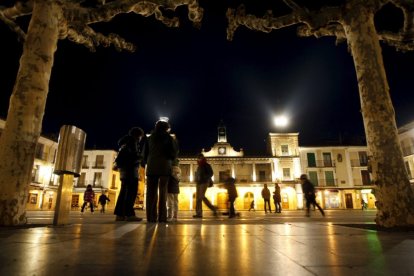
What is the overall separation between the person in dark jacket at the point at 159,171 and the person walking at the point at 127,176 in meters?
0.69

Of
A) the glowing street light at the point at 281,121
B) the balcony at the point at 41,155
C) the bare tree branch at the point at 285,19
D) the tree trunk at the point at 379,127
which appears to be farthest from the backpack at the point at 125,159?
the glowing street light at the point at 281,121

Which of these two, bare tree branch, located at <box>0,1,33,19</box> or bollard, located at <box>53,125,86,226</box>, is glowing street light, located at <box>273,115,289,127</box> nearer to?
bare tree branch, located at <box>0,1,33,19</box>

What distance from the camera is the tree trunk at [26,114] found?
3.90 m

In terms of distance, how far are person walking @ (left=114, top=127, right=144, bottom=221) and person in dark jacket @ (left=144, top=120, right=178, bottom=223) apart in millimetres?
693

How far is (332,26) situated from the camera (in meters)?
6.10

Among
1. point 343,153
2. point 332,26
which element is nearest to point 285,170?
point 343,153

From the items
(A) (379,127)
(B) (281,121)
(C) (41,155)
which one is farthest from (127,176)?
(B) (281,121)

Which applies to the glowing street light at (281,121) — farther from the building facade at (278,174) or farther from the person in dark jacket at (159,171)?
the person in dark jacket at (159,171)

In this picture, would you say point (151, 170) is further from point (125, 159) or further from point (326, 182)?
point (326, 182)

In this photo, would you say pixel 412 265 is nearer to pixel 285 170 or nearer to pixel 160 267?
pixel 160 267

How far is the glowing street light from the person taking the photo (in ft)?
137

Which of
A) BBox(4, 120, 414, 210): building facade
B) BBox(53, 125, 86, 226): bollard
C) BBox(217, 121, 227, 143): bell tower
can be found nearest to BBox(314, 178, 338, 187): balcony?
BBox(4, 120, 414, 210): building facade

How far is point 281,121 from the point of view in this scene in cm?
4209

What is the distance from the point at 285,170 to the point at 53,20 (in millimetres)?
37089
